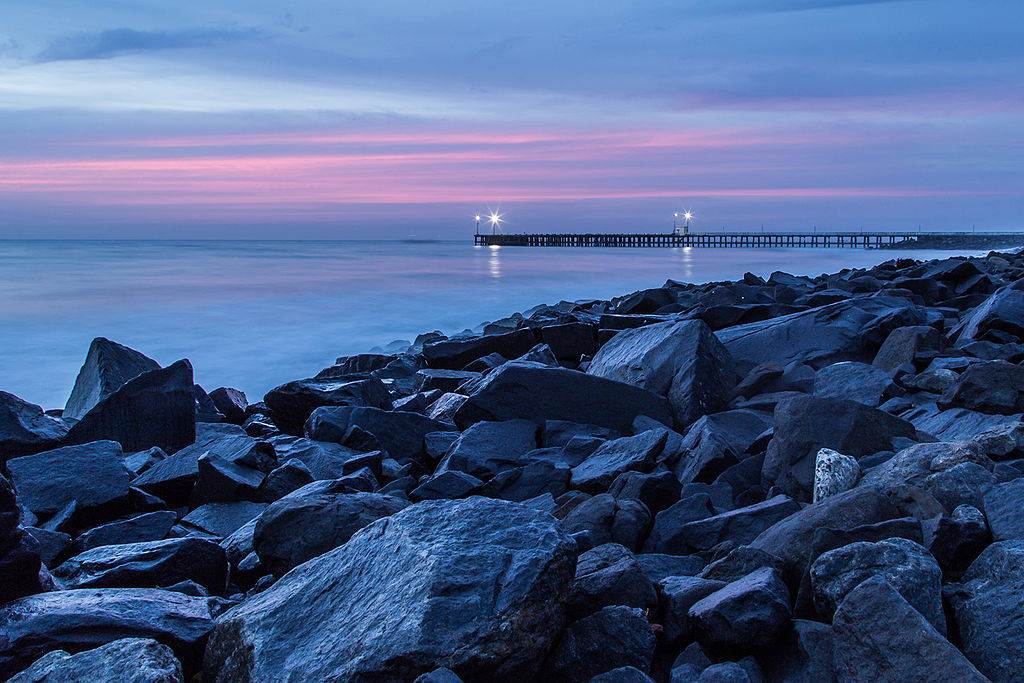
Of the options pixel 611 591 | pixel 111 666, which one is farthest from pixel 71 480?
pixel 611 591

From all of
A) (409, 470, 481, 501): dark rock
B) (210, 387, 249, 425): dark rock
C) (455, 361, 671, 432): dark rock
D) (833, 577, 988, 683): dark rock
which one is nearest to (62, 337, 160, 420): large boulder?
(210, 387, 249, 425): dark rock

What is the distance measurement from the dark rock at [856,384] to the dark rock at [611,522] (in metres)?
2.44

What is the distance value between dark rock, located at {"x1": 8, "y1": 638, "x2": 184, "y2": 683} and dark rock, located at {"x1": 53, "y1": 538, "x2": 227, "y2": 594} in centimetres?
86

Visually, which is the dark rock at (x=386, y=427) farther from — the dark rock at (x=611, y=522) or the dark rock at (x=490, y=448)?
the dark rock at (x=611, y=522)

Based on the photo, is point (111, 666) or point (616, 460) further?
point (616, 460)

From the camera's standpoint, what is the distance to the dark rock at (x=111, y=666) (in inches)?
88.8

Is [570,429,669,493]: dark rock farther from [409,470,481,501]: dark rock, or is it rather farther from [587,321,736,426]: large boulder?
[587,321,736,426]: large boulder

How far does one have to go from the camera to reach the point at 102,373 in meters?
6.98

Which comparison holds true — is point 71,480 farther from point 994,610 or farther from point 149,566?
point 994,610

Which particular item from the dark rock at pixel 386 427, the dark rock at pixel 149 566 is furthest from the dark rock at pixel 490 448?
the dark rock at pixel 149 566

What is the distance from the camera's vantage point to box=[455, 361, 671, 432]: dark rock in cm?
542

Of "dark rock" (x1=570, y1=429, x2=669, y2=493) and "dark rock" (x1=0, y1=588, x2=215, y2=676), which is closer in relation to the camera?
"dark rock" (x1=0, y1=588, x2=215, y2=676)

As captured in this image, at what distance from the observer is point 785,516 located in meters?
3.09

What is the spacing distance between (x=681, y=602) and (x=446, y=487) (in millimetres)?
1976
